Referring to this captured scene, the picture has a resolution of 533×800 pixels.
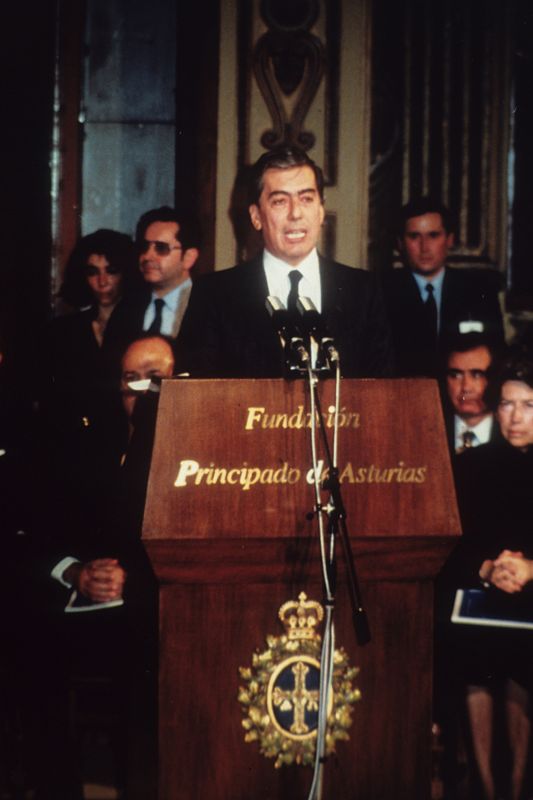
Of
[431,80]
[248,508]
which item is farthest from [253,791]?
[431,80]

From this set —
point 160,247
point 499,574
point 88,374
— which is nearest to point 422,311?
point 160,247

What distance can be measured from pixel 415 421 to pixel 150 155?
126 inches

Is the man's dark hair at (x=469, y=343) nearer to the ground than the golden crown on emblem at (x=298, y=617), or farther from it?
farther from it

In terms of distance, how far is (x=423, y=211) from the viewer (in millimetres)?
4680

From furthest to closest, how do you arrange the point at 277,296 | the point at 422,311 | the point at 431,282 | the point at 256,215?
the point at 431,282
the point at 422,311
the point at 256,215
the point at 277,296

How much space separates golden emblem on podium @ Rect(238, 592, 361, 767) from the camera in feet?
7.99

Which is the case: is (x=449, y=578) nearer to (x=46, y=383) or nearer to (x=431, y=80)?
(x=46, y=383)

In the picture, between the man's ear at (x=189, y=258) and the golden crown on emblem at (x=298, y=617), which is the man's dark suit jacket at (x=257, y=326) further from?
the man's ear at (x=189, y=258)

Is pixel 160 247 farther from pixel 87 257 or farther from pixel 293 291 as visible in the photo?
pixel 293 291

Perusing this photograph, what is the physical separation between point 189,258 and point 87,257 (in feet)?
1.65

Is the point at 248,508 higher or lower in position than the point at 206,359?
lower

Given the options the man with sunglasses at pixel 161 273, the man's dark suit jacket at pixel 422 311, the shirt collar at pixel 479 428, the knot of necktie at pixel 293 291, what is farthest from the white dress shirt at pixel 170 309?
the knot of necktie at pixel 293 291

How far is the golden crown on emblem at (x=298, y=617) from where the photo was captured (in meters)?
2.43

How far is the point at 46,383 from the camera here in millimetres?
4562
